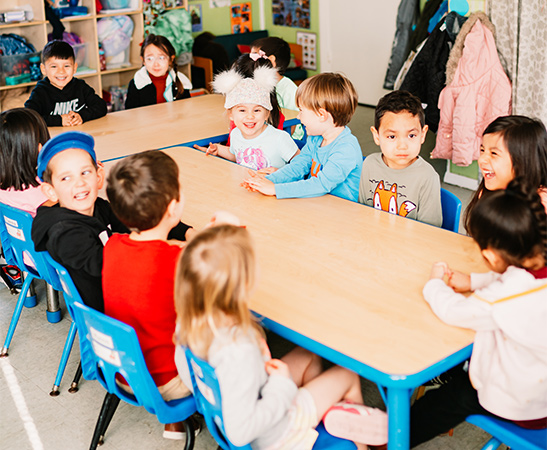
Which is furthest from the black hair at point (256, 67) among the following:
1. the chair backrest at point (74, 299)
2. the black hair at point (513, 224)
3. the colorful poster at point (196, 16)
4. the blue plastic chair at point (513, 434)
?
the colorful poster at point (196, 16)

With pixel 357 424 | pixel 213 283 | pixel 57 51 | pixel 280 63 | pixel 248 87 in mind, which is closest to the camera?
pixel 213 283

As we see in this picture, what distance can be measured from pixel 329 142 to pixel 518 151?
2.36 ft

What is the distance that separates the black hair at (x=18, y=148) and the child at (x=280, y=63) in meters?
1.45

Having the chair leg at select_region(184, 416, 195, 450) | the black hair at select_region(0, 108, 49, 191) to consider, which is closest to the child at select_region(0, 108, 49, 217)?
the black hair at select_region(0, 108, 49, 191)

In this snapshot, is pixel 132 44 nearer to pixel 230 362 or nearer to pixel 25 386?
pixel 25 386

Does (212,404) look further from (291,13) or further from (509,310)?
(291,13)

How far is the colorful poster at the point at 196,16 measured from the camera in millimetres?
6380

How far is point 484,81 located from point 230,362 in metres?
3.13

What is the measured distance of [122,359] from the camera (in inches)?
63.4

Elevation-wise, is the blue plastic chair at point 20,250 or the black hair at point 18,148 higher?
the black hair at point 18,148

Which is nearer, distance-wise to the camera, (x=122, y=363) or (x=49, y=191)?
(x=122, y=363)

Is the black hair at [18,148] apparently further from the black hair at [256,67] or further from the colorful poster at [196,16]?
the colorful poster at [196,16]

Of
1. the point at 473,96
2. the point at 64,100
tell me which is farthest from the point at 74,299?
the point at 473,96

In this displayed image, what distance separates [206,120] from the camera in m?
3.49
